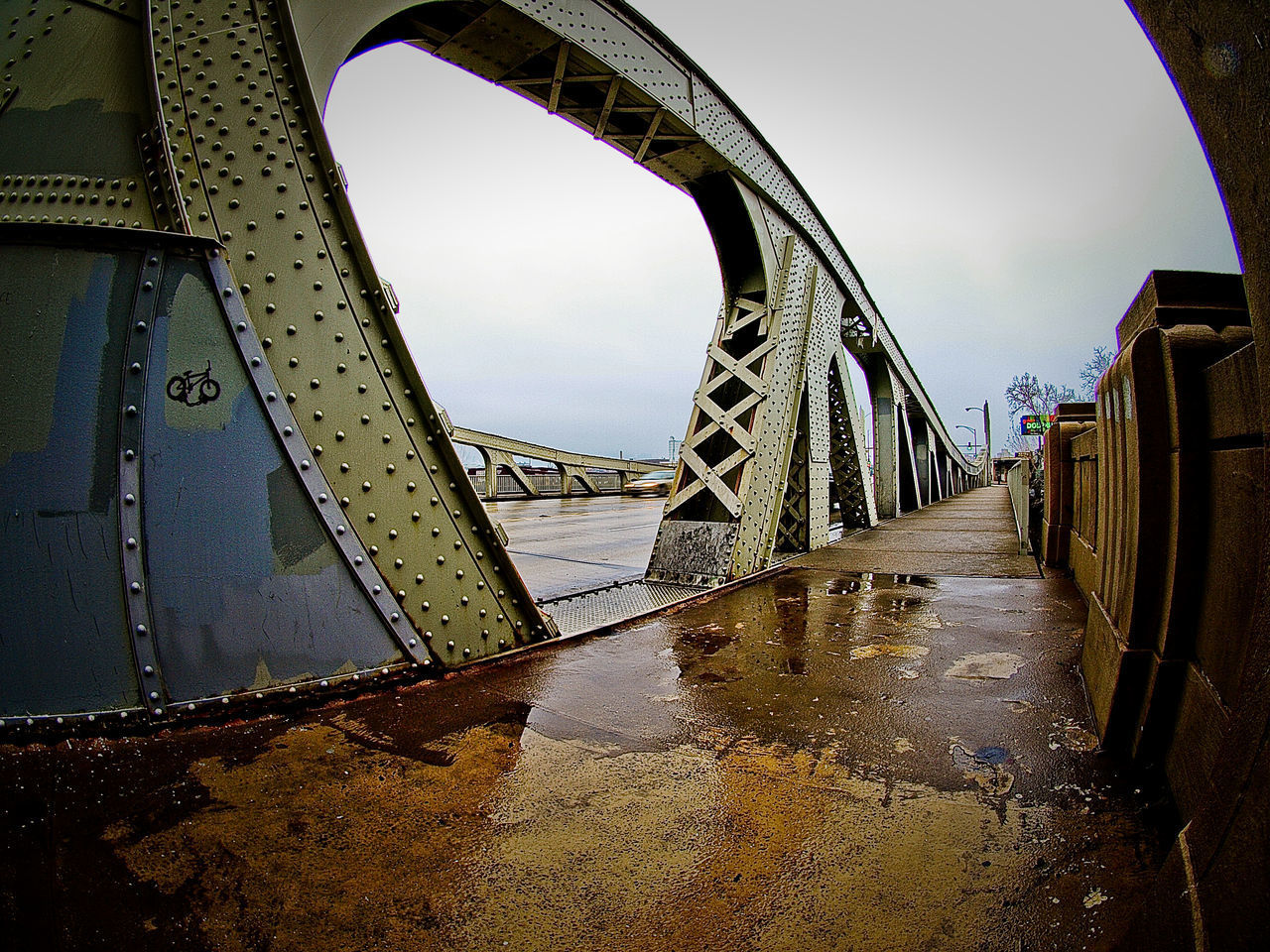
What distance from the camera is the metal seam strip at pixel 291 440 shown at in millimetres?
2562

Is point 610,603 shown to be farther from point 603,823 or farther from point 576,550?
point 576,550

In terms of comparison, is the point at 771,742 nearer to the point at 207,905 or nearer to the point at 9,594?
the point at 207,905

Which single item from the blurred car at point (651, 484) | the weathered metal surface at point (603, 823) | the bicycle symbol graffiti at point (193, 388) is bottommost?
the weathered metal surface at point (603, 823)

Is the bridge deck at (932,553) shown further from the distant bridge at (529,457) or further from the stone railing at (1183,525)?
the distant bridge at (529,457)

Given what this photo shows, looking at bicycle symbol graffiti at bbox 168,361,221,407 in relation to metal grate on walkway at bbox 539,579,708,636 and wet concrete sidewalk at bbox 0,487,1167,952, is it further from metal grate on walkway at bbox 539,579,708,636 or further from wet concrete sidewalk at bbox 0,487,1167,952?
metal grate on walkway at bbox 539,579,708,636

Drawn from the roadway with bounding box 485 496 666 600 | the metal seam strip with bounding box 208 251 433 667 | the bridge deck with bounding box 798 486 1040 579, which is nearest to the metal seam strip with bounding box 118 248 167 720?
the metal seam strip with bounding box 208 251 433 667

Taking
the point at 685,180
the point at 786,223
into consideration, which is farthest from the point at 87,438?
the point at 786,223

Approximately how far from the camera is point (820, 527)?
7805mm

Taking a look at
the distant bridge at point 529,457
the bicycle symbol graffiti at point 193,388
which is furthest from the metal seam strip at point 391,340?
the distant bridge at point 529,457

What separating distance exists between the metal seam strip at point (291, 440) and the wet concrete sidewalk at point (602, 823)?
Answer: 0.54 m

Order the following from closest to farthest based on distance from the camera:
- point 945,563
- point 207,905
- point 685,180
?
point 207,905
point 685,180
point 945,563

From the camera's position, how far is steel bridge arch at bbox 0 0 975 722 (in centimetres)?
232

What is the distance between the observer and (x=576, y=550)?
829 cm

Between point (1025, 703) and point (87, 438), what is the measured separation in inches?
148
